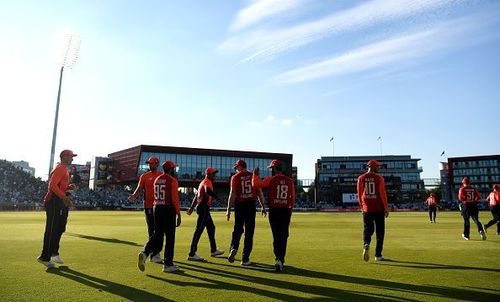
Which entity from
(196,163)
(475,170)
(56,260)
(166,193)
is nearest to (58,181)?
(56,260)

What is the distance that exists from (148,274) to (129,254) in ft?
9.49

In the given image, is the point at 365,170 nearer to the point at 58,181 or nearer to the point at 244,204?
the point at 244,204

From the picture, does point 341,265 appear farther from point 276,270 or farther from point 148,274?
point 148,274

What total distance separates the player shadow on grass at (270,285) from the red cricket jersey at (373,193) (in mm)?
3211

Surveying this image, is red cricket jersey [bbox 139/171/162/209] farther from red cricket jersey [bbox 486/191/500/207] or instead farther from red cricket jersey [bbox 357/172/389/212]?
red cricket jersey [bbox 486/191/500/207]

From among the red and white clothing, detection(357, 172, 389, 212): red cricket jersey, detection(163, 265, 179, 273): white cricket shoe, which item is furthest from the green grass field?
the red and white clothing

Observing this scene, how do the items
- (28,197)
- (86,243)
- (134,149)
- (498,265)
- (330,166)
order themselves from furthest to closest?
(330,166) → (134,149) → (28,197) → (86,243) → (498,265)

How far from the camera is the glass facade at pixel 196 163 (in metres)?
85.8

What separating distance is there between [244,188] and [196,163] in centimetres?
8099

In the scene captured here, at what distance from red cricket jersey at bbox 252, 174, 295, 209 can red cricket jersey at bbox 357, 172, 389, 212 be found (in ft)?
7.23

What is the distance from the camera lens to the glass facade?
281ft

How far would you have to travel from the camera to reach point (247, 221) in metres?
8.58

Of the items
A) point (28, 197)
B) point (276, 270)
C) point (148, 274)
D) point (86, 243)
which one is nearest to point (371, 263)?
point (276, 270)

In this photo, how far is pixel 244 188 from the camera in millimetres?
8734
